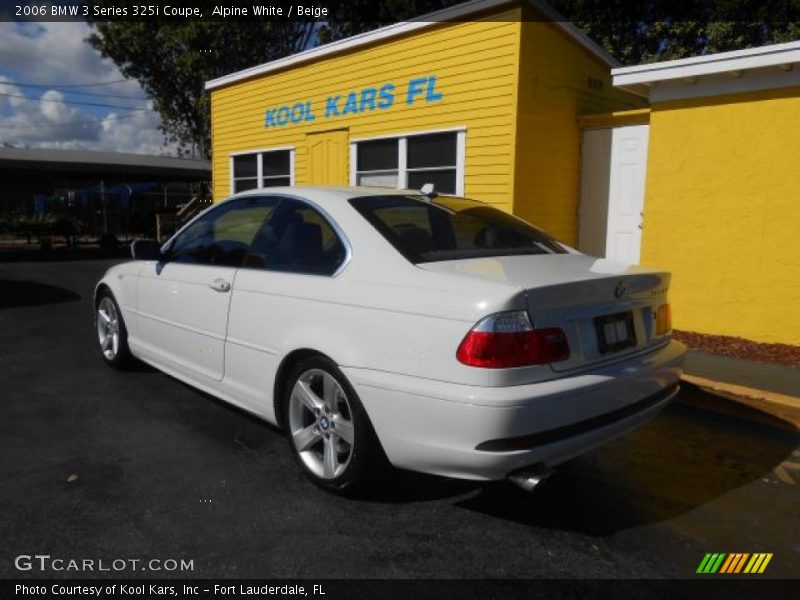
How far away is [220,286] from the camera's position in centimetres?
375

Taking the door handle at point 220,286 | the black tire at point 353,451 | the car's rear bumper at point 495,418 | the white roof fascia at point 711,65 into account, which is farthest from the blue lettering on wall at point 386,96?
the car's rear bumper at point 495,418

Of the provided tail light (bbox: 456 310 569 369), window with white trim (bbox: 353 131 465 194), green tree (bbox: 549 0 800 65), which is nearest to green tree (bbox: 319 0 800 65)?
green tree (bbox: 549 0 800 65)

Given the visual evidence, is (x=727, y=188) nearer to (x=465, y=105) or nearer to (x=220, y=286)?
(x=465, y=105)

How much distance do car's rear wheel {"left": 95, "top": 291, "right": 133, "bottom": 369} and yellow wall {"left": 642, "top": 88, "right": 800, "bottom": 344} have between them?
552cm

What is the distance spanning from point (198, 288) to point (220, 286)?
0.96 ft

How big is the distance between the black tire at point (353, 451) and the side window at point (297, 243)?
0.50 meters

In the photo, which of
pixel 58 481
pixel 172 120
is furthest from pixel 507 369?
pixel 172 120

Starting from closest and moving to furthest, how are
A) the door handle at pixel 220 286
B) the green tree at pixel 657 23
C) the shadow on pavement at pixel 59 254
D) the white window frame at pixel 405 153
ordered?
1. the door handle at pixel 220 286
2. the white window frame at pixel 405 153
3. the shadow on pavement at pixel 59 254
4. the green tree at pixel 657 23

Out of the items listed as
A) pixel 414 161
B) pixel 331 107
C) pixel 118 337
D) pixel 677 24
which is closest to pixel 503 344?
pixel 118 337

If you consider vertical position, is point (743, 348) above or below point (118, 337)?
below

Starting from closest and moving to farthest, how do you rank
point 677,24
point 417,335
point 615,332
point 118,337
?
point 417,335
point 615,332
point 118,337
point 677,24

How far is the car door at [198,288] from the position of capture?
3.80m

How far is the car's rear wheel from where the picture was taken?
16.6ft

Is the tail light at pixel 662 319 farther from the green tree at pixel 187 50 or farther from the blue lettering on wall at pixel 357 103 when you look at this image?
the green tree at pixel 187 50
